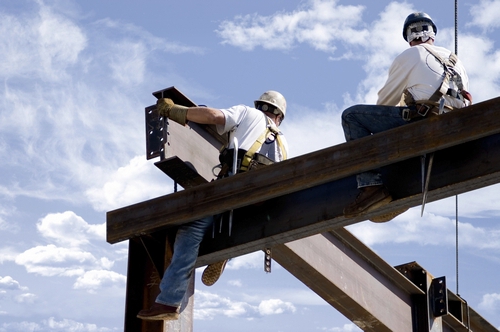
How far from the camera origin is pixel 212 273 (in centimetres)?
910

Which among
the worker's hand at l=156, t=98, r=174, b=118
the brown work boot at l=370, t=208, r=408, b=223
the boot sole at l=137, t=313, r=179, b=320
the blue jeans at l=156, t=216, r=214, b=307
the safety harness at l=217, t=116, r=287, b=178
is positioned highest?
the worker's hand at l=156, t=98, r=174, b=118

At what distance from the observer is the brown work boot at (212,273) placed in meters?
9.08

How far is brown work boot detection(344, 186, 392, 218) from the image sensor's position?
7566mm

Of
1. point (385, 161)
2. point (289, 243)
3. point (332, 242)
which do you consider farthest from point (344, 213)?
point (332, 242)

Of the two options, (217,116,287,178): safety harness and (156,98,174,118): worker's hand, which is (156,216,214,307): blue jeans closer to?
(217,116,287,178): safety harness

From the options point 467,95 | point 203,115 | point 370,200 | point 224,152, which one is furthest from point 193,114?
point 467,95

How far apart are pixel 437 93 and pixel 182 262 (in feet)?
8.06

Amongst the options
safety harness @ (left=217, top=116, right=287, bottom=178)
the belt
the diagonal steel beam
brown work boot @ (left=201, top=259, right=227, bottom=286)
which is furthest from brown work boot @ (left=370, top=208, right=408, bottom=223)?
brown work boot @ (left=201, top=259, right=227, bottom=286)

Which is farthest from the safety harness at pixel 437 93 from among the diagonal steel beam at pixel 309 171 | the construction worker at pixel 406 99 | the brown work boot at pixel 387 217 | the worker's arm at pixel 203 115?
the worker's arm at pixel 203 115

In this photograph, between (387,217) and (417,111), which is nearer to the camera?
(417,111)

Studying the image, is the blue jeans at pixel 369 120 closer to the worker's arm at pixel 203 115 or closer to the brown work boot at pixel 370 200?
the brown work boot at pixel 370 200

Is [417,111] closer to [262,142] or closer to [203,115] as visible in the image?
[262,142]

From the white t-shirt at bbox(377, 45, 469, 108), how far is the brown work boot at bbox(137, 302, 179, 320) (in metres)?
2.38

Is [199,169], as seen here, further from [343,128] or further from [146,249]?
[343,128]
